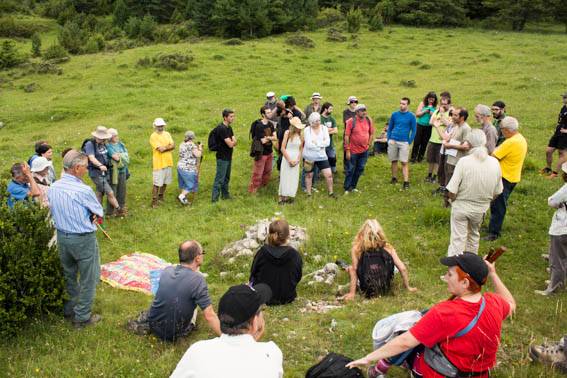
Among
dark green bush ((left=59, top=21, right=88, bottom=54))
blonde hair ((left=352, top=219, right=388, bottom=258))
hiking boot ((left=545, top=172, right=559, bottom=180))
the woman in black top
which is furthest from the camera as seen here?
dark green bush ((left=59, top=21, right=88, bottom=54))

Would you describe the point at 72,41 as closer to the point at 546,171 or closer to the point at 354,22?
the point at 354,22

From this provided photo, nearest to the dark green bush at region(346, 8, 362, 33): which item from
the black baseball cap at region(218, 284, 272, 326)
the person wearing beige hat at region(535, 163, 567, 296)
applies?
the person wearing beige hat at region(535, 163, 567, 296)

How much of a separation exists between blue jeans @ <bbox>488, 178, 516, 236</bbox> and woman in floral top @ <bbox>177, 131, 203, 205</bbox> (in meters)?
7.45

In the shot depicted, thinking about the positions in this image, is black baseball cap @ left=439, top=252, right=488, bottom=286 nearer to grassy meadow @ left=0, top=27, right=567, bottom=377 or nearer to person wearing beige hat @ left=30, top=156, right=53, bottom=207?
grassy meadow @ left=0, top=27, right=567, bottom=377

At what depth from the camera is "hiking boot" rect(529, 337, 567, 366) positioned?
5656 mm

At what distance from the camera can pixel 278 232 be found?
748 cm

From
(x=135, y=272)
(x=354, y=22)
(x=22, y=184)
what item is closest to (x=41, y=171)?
(x=22, y=184)

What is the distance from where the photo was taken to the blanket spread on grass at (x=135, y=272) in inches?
339

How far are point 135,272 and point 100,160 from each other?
3798mm

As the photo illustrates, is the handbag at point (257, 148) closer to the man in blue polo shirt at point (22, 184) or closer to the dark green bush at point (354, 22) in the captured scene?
the man in blue polo shirt at point (22, 184)

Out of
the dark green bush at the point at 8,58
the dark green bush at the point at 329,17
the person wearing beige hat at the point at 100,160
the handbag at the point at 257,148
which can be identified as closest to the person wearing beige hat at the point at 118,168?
the person wearing beige hat at the point at 100,160

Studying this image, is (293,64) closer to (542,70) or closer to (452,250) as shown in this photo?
(542,70)

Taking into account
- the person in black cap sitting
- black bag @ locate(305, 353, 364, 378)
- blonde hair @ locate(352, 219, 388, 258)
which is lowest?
black bag @ locate(305, 353, 364, 378)

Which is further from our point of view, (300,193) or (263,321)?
(300,193)
